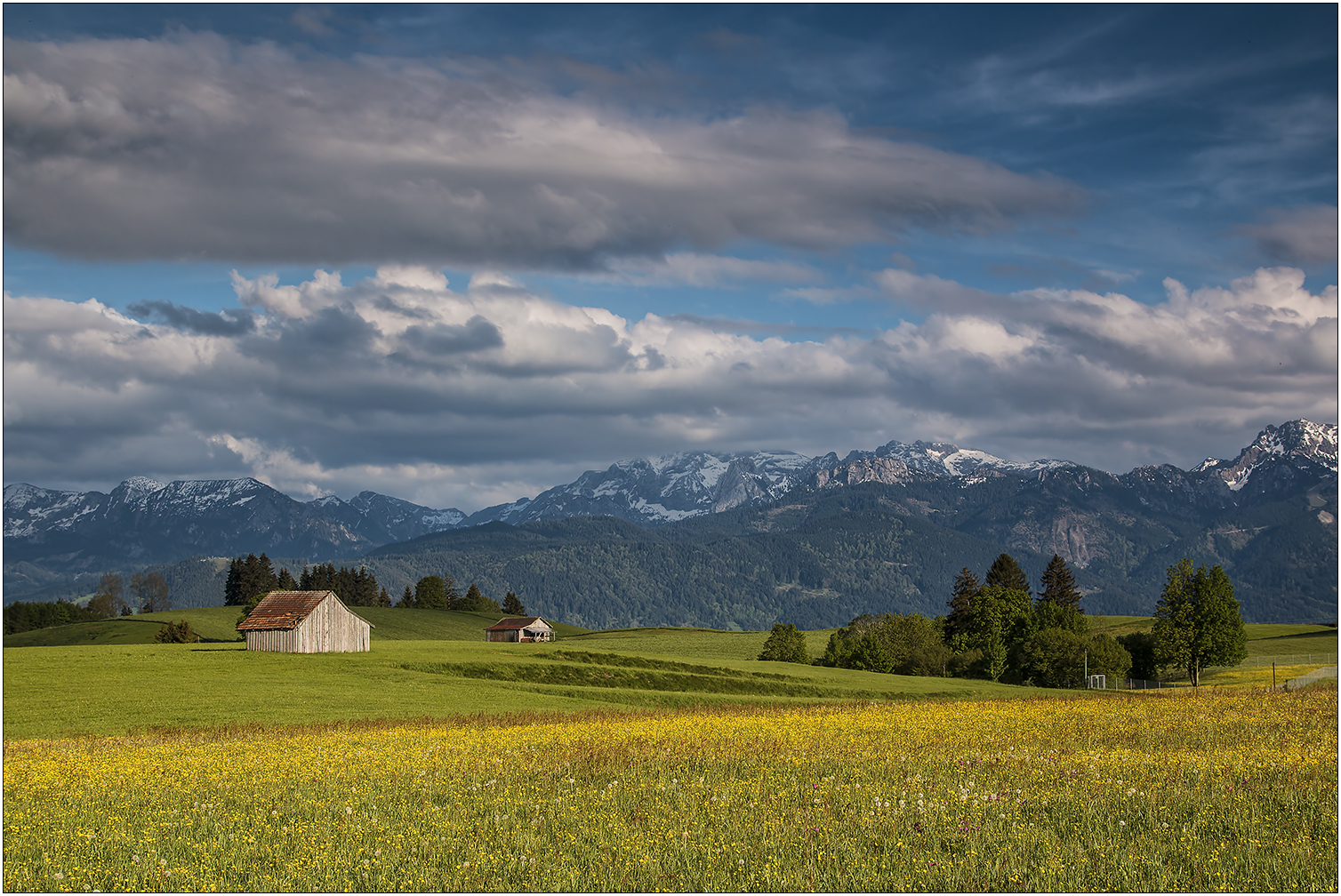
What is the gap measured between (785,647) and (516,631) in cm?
4913

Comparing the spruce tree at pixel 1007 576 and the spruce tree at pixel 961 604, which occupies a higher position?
Answer: the spruce tree at pixel 1007 576

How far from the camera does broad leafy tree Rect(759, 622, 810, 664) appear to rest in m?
129

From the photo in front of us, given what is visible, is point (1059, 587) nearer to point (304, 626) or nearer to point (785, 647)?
point (785, 647)

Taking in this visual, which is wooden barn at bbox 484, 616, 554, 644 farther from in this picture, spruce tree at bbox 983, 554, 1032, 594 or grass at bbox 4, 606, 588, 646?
spruce tree at bbox 983, 554, 1032, 594

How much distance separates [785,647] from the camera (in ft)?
427

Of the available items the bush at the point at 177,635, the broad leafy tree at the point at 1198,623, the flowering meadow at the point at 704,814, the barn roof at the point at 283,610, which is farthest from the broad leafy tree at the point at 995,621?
the flowering meadow at the point at 704,814

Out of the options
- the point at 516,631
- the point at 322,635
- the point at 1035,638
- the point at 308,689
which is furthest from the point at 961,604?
the point at 308,689

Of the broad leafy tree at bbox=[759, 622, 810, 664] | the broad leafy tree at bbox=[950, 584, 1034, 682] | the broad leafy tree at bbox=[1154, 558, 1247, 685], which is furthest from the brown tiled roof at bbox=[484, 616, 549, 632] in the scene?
the broad leafy tree at bbox=[1154, 558, 1247, 685]

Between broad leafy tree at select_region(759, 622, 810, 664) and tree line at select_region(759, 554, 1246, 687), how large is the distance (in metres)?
0.16

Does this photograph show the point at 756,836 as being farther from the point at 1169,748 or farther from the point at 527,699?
the point at 527,699

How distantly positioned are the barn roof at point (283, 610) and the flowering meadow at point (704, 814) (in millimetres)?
67151

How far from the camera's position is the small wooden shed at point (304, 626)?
90.0 m

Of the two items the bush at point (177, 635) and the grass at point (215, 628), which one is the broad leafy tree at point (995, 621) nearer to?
the grass at point (215, 628)

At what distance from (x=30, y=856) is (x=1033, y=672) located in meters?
107
